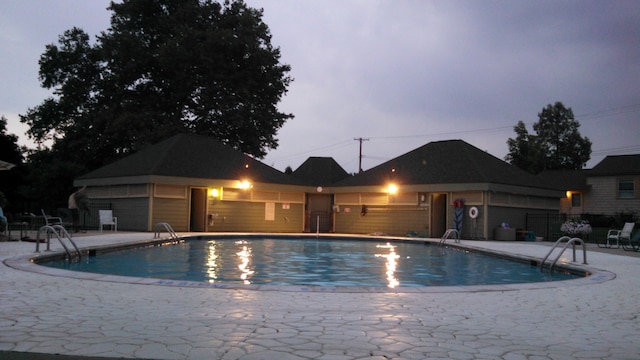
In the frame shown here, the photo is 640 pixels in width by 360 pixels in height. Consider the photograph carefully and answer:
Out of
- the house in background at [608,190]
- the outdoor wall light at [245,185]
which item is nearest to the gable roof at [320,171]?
the outdoor wall light at [245,185]

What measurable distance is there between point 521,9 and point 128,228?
58.5ft

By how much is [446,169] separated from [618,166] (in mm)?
17471

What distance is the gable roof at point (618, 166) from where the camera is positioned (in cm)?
3500

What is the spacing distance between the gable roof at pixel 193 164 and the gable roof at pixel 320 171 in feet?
15.2

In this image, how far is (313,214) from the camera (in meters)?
28.9

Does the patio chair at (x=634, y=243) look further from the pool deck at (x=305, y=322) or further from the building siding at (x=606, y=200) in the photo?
the building siding at (x=606, y=200)

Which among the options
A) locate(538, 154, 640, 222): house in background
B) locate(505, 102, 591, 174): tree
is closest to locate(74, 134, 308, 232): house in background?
locate(538, 154, 640, 222): house in background

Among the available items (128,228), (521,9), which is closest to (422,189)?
(521,9)

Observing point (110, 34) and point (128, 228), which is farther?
point (110, 34)

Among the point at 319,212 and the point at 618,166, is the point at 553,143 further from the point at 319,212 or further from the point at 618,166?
the point at 319,212

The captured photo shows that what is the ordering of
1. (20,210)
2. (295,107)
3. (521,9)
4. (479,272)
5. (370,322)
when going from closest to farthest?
(370,322)
(479,272)
(521,9)
(20,210)
(295,107)

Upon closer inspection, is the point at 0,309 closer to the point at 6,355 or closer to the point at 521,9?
the point at 6,355

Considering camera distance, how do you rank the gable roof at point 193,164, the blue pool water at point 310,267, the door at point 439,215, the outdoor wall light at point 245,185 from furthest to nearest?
the door at point 439,215
the outdoor wall light at point 245,185
the gable roof at point 193,164
the blue pool water at point 310,267

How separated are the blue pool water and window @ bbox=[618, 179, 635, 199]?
23.9 meters
